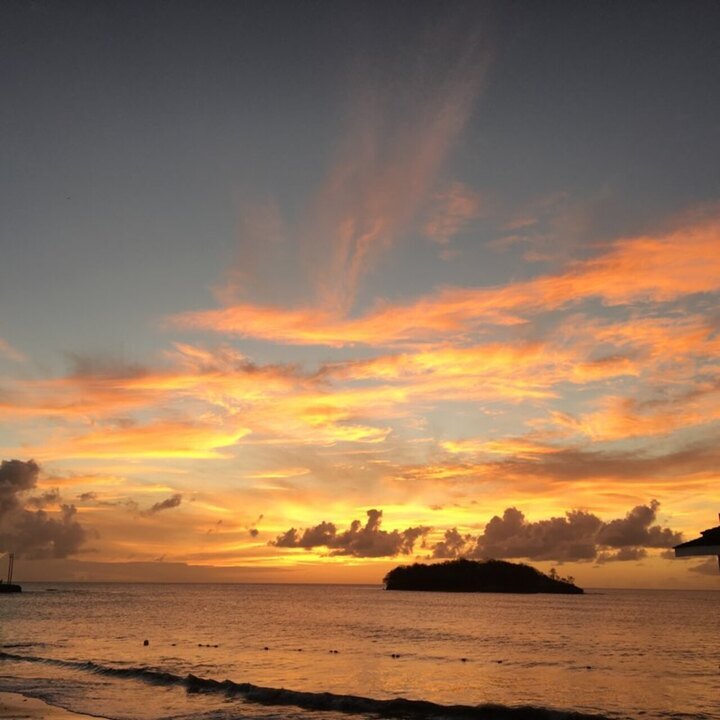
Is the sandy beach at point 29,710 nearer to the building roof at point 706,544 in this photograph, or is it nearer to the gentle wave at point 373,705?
the gentle wave at point 373,705

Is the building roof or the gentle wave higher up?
the building roof

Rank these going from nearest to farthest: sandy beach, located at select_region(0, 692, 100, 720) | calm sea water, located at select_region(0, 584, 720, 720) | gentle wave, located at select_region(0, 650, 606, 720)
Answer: sandy beach, located at select_region(0, 692, 100, 720)
gentle wave, located at select_region(0, 650, 606, 720)
calm sea water, located at select_region(0, 584, 720, 720)

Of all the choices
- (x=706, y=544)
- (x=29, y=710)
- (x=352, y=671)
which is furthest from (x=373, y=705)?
(x=706, y=544)

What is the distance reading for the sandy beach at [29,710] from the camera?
29.8 m

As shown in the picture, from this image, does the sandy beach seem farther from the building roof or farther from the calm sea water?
the building roof

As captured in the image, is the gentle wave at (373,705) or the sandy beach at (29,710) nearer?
Result: the sandy beach at (29,710)

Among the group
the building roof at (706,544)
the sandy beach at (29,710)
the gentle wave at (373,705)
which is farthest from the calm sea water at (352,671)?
the building roof at (706,544)

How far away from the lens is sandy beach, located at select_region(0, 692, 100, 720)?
29833 millimetres

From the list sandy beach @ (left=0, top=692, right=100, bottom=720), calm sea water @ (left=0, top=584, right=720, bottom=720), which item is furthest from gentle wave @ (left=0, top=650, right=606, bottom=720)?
sandy beach @ (left=0, top=692, right=100, bottom=720)

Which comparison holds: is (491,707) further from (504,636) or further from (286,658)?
(504,636)

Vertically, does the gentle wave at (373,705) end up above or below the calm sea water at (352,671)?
above

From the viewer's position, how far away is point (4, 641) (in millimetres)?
70188

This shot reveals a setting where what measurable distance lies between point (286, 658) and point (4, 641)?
1231 inches

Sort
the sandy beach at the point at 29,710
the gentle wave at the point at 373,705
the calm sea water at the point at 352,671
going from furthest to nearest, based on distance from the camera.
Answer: the calm sea water at the point at 352,671 < the gentle wave at the point at 373,705 < the sandy beach at the point at 29,710
